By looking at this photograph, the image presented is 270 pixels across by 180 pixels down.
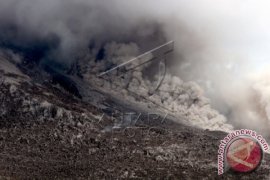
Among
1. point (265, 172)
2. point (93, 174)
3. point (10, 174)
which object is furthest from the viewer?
point (265, 172)

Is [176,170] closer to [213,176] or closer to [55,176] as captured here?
[213,176]

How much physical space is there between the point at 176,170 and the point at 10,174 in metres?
57.5

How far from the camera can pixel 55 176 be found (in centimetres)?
18000

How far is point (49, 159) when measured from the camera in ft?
649

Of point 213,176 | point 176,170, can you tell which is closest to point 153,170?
point 176,170

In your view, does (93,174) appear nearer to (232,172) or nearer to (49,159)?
(49,159)

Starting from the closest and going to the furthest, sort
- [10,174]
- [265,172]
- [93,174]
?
[10,174], [93,174], [265,172]

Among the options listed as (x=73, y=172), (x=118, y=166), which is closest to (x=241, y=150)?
(x=118, y=166)

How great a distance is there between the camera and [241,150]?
19788cm

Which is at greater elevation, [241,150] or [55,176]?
[241,150]

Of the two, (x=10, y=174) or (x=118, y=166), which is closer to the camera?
(x=10, y=174)

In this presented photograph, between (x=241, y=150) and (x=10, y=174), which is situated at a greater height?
(x=241, y=150)

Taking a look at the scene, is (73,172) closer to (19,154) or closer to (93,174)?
(93,174)

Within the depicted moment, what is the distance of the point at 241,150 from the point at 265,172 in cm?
1140
